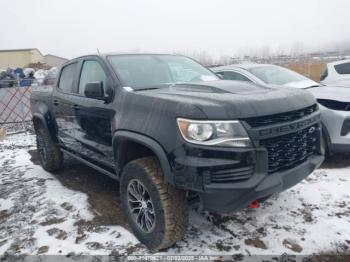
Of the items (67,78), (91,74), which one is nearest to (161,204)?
(91,74)

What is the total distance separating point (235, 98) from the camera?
2510 mm

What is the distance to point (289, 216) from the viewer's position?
3.41m

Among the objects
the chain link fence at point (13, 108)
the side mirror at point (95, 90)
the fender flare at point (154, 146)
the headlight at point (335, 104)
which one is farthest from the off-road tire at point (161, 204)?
the chain link fence at point (13, 108)

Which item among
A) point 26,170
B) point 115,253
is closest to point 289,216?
point 115,253

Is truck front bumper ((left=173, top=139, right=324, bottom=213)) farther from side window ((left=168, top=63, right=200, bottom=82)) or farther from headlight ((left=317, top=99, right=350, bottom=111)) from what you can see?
headlight ((left=317, top=99, right=350, bottom=111))

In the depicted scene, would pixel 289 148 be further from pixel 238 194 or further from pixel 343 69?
pixel 343 69

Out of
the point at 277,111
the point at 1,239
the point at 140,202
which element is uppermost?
the point at 277,111

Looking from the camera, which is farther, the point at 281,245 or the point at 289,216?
the point at 289,216

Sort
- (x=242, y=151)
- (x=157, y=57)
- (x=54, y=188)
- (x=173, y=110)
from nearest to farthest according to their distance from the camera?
(x=242, y=151), (x=173, y=110), (x=157, y=57), (x=54, y=188)

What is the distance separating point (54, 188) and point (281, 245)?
3.23 m

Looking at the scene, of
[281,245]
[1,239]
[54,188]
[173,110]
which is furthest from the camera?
[54,188]

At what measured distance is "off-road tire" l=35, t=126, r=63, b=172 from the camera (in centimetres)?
509

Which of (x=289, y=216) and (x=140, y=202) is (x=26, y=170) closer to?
(x=140, y=202)

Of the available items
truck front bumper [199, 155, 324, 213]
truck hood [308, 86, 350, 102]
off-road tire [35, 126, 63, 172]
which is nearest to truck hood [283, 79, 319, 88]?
truck hood [308, 86, 350, 102]
